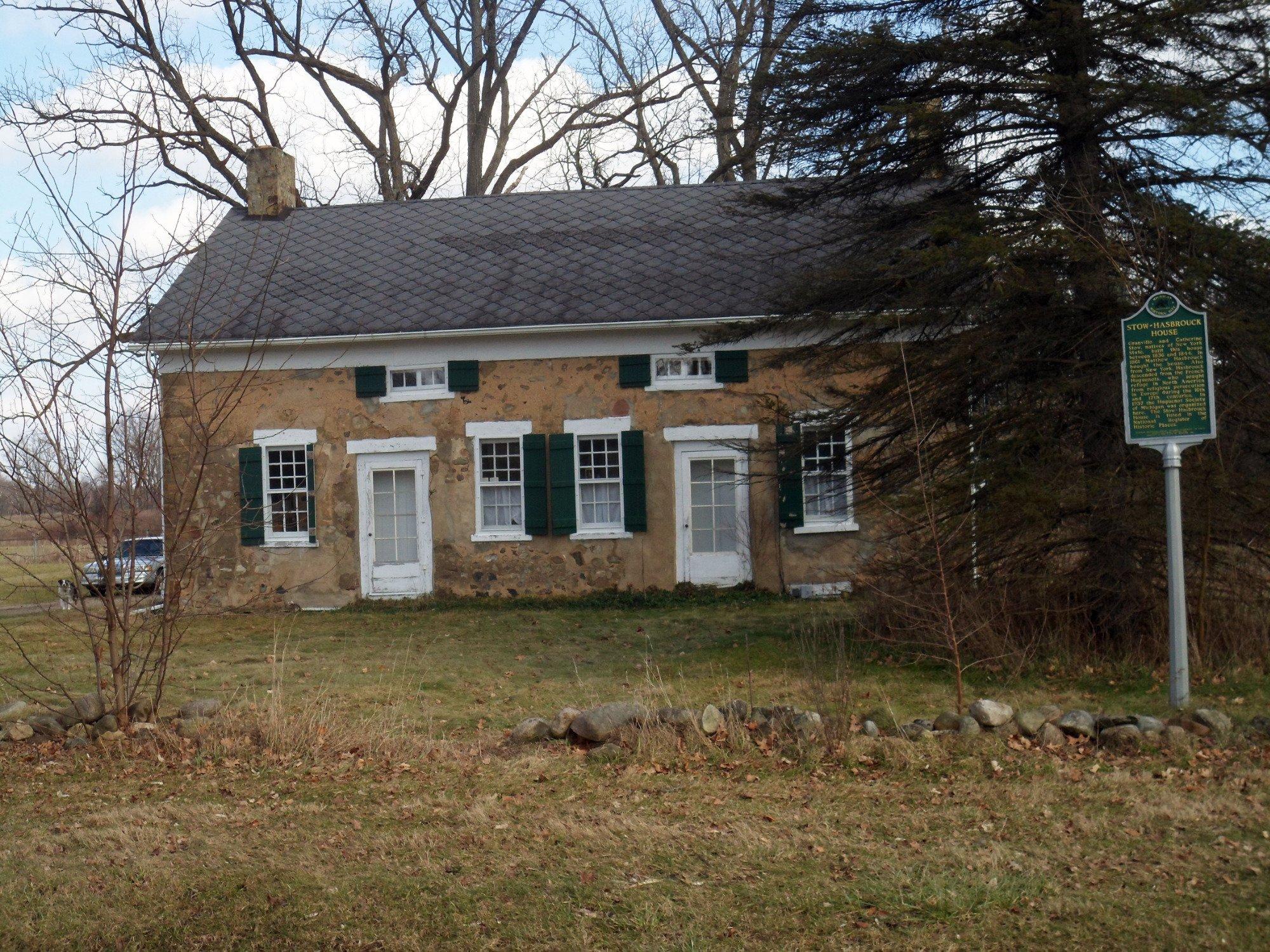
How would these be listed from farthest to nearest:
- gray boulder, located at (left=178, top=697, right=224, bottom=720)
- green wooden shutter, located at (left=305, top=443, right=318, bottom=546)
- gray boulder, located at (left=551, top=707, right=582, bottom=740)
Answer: green wooden shutter, located at (left=305, top=443, right=318, bottom=546) → gray boulder, located at (left=178, top=697, right=224, bottom=720) → gray boulder, located at (left=551, top=707, right=582, bottom=740)

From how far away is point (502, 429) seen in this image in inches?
701

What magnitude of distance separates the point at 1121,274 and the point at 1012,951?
686 cm

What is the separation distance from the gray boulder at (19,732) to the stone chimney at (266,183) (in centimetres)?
1460

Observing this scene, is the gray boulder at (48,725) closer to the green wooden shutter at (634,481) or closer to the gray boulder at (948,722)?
the gray boulder at (948,722)

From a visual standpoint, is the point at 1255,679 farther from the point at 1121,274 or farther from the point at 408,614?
the point at 408,614

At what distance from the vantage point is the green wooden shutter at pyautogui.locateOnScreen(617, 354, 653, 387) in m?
17.6

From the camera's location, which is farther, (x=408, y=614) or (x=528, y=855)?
(x=408, y=614)

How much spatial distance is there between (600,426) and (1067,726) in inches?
426

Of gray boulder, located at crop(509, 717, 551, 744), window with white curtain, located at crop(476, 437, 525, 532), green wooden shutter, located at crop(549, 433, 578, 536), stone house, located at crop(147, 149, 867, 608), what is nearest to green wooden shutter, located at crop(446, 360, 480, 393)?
stone house, located at crop(147, 149, 867, 608)

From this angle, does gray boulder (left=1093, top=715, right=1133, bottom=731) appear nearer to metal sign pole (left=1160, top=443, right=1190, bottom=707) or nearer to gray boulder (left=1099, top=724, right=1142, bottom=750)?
gray boulder (left=1099, top=724, right=1142, bottom=750)

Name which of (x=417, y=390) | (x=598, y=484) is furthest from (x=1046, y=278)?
(x=417, y=390)

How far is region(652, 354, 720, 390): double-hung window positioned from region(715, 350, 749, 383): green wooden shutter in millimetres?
107

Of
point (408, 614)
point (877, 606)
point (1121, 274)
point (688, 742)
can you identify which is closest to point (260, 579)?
point (408, 614)

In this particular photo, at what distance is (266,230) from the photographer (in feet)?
69.3
